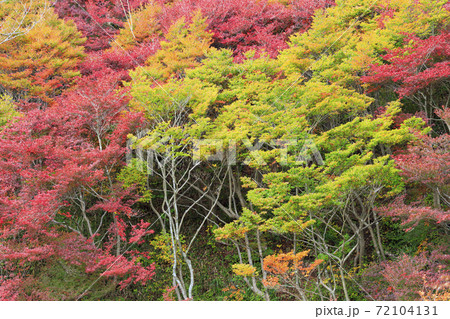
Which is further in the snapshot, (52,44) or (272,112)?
(52,44)

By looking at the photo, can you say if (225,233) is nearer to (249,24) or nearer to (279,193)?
(279,193)

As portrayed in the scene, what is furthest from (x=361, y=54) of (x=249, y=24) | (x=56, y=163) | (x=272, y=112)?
(x=56, y=163)

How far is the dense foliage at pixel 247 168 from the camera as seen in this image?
653 centimetres

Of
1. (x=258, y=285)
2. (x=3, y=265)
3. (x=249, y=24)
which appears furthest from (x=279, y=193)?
(x=249, y=24)

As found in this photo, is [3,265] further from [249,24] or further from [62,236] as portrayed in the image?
[249,24]

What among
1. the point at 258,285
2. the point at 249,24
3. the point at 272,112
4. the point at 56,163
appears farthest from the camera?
the point at 249,24

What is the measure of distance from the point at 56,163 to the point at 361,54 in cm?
739

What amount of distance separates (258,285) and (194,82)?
5002 millimetres

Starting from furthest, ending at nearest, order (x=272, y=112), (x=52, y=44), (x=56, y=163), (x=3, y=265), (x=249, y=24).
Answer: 1. (x=249, y=24)
2. (x=52, y=44)
3. (x=272, y=112)
4. (x=56, y=163)
5. (x=3, y=265)

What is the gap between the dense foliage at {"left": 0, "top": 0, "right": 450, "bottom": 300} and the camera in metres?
6.53

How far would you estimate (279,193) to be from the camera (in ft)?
22.7

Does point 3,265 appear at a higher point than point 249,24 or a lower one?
lower

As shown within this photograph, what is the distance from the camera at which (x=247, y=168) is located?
9.77 m

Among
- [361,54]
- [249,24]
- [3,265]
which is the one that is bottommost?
[3,265]
